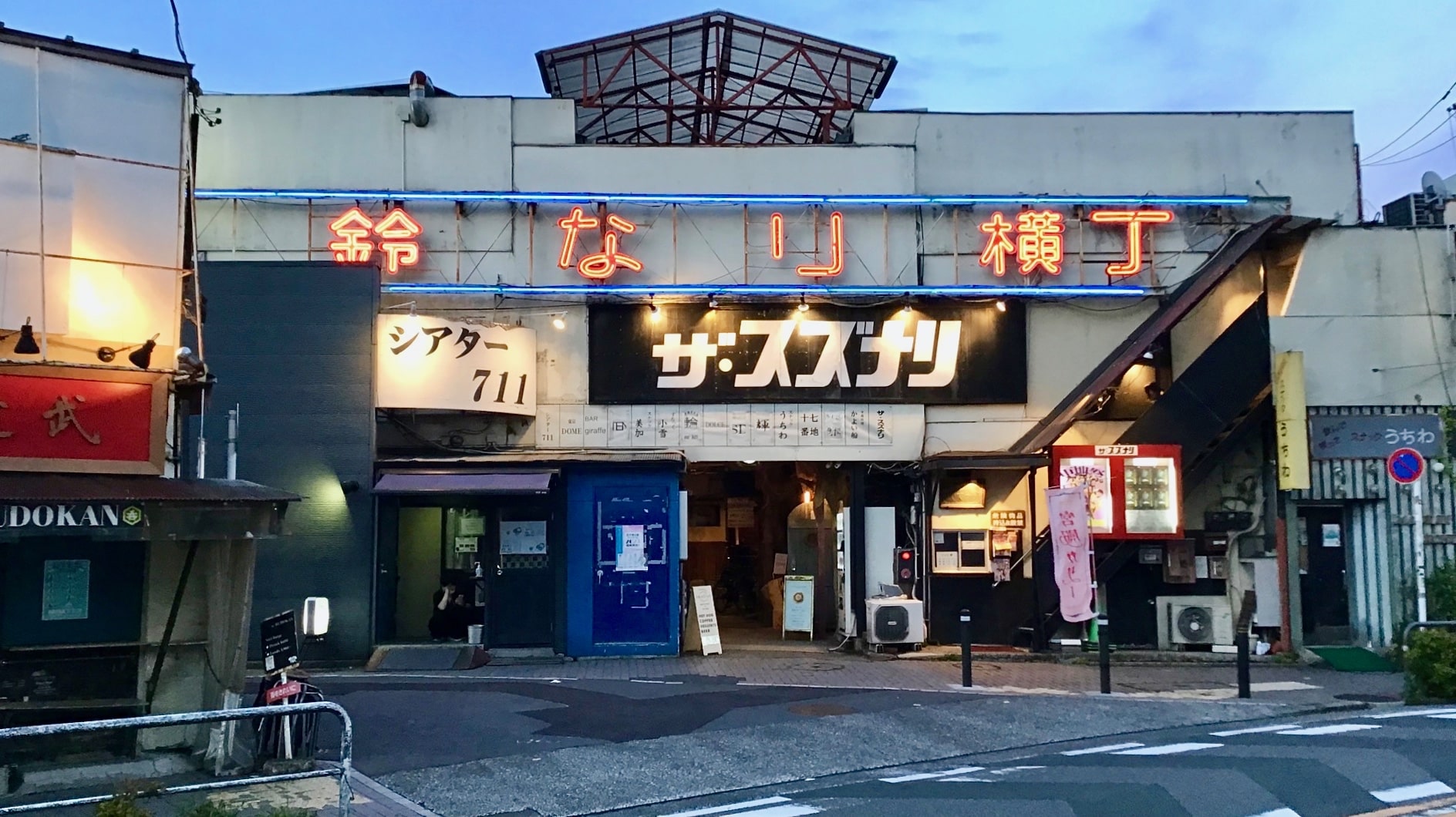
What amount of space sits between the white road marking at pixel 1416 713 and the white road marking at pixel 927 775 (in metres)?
4.94

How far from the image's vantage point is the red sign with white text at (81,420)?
9.90 meters

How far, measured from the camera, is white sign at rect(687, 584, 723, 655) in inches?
742

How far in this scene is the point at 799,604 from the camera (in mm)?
20750

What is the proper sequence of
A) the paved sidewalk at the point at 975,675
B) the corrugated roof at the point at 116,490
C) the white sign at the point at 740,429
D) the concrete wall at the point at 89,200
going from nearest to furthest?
the corrugated roof at the point at 116,490 → the concrete wall at the point at 89,200 → the paved sidewalk at the point at 975,675 → the white sign at the point at 740,429

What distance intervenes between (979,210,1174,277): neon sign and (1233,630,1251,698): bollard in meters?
7.16

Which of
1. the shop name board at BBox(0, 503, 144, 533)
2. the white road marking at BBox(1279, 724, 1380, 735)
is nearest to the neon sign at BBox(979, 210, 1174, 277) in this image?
the white road marking at BBox(1279, 724, 1380, 735)

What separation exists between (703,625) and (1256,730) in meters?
8.69

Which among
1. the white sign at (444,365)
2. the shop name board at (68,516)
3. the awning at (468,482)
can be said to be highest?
the white sign at (444,365)

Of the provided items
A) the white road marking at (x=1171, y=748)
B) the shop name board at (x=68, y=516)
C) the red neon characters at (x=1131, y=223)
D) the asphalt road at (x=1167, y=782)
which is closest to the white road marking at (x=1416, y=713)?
the asphalt road at (x=1167, y=782)

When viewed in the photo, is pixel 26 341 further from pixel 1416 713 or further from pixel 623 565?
pixel 1416 713

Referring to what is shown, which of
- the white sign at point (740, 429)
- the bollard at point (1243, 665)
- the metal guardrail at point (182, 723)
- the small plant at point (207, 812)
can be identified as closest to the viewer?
the metal guardrail at point (182, 723)

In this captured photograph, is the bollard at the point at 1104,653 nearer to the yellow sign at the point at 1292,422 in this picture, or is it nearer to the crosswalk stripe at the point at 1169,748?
the crosswalk stripe at the point at 1169,748

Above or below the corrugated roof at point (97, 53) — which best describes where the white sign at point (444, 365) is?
below

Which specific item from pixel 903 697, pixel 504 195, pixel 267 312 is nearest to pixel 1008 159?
pixel 504 195
